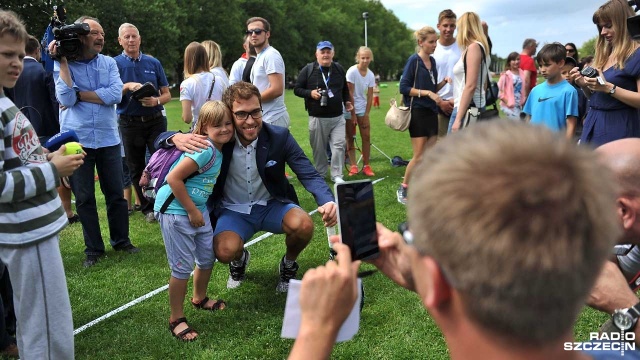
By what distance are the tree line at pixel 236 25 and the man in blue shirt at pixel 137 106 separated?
2611cm

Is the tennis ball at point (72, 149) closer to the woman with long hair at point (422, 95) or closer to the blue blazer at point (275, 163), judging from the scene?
the blue blazer at point (275, 163)

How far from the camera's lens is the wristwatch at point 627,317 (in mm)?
1665

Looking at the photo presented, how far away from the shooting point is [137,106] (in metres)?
6.04

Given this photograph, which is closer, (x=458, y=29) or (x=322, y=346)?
(x=322, y=346)

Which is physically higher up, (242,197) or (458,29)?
(458,29)

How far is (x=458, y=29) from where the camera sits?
5277 millimetres

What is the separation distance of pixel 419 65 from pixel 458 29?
1.55 metres

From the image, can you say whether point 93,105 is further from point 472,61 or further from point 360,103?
point 360,103

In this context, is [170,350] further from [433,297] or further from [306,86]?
[306,86]

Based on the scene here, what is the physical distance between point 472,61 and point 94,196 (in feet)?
12.9

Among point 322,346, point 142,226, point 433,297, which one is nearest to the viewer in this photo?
point 433,297

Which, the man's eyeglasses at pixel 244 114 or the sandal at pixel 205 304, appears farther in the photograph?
the sandal at pixel 205 304

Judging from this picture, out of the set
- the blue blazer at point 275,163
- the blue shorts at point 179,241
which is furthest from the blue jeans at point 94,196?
the blue shorts at point 179,241

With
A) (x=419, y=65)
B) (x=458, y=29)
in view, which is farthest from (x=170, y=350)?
(x=419, y=65)
